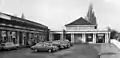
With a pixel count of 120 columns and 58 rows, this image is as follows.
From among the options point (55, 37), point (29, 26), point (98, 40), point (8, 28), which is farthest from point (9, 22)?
point (98, 40)

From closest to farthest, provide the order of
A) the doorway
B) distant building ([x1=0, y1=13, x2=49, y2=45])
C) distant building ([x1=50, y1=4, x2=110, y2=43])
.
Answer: distant building ([x1=0, y1=13, x2=49, y2=45]) < distant building ([x1=50, y1=4, x2=110, y2=43]) < the doorway

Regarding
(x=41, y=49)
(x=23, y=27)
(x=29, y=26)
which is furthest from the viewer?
(x=29, y=26)

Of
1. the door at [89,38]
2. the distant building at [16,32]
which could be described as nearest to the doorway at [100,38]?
the door at [89,38]

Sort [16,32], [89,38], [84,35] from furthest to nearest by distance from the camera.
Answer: [89,38] < [84,35] < [16,32]

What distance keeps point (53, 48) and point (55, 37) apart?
35.2 m

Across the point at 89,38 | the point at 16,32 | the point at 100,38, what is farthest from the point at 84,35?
the point at 16,32

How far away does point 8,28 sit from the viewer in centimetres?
2938

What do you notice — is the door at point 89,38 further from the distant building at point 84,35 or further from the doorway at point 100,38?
the doorway at point 100,38

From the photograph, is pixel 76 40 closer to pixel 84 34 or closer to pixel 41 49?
pixel 84 34

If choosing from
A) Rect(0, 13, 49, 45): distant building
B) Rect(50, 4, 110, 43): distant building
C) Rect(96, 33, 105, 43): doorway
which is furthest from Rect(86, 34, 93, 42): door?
Rect(0, 13, 49, 45): distant building

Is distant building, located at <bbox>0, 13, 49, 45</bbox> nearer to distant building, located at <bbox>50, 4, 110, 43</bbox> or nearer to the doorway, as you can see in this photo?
distant building, located at <bbox>50, 4, 110, 43</bbox>

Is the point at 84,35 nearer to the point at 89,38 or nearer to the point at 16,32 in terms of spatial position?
the point at 89,38

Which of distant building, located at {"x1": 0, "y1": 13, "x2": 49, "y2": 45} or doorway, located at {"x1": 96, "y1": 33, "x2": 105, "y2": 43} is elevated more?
distant building, located at {"x1": 0, "y1": 13, "x2": 49, "y2": 45}

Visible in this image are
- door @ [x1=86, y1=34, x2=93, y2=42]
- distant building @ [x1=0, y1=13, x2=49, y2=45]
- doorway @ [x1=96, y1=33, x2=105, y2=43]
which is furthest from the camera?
door @ [x1=86, y1=34, x2=93, y2=42]
